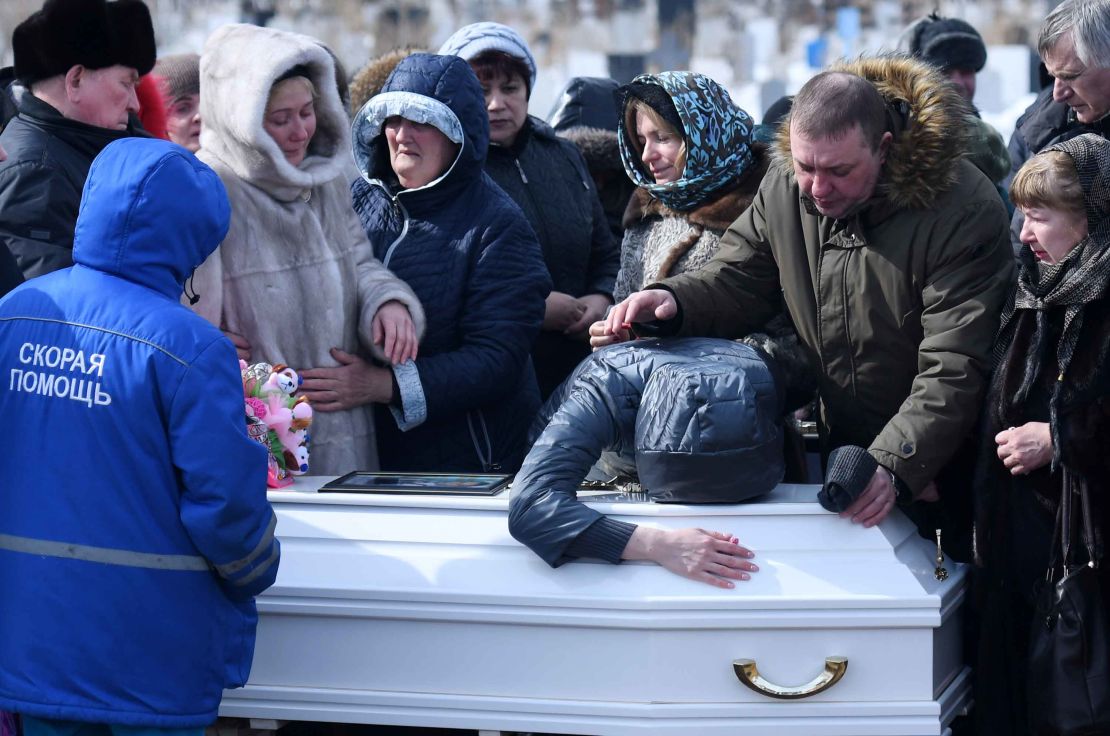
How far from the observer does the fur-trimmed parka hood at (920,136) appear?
2756 millimetres

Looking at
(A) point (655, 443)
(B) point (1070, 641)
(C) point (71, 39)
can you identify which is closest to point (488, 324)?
(A) point (655, 443)

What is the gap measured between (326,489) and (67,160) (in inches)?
39.3

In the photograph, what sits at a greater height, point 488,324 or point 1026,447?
point 488,324

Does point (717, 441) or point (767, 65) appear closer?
point (717, 441)

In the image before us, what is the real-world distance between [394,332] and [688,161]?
2.59 ft

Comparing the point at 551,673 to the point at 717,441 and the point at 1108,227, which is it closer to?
the point at 717,441

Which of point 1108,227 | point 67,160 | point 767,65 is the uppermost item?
point 67,160

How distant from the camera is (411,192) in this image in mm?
3340

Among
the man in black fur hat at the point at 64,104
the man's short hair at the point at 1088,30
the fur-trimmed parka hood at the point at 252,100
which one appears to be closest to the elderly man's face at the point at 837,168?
the man's short hair at the point at 1088,30

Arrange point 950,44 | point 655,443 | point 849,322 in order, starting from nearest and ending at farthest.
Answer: point 655,443 < point 849,322 < point 950,44

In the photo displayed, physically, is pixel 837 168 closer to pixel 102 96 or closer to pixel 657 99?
pixel 657 99

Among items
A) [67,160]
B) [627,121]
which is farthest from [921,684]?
[67,160]

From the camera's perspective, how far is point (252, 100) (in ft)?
9.89

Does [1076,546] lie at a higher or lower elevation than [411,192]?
lower
